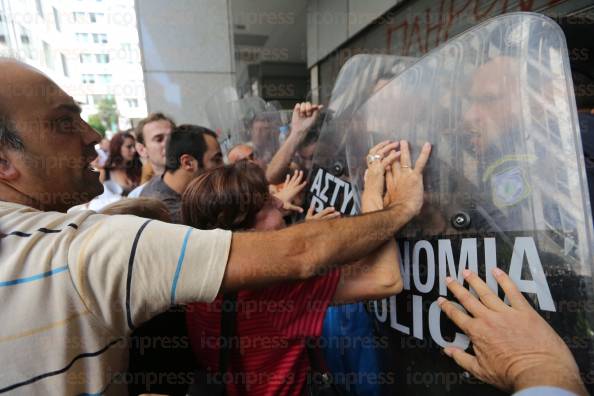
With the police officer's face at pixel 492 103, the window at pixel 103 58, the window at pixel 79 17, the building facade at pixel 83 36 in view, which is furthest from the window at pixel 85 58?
the police officer's face at pixel 492 103

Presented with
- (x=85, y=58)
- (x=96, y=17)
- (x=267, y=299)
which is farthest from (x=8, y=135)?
(x=85, y=58)

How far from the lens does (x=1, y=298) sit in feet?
2.20

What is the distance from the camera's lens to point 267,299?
0.96m

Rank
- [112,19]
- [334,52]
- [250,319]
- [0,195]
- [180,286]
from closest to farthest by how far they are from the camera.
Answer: [180,286]
[0,195]
[250,319]
[112,19]
[334,52]

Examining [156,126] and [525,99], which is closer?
[525,99]

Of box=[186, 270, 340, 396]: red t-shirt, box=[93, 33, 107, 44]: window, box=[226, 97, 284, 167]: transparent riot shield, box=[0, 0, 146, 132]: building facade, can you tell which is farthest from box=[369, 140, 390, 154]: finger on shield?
box=[93, 33, 107, 44]: window

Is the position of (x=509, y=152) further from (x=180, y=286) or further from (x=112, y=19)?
(x=112, y=19)

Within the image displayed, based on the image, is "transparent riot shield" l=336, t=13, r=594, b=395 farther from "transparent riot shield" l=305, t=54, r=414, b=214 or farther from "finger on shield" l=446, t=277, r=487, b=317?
"transparent riot shield" l=305, t=54, r=414, b=214

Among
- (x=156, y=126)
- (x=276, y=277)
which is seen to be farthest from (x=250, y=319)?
(x=156, y=126)

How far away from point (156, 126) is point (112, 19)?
3110mm

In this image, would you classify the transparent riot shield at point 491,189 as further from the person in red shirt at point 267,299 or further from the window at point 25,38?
the window at point 25,38

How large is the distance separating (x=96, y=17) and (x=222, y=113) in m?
2.58

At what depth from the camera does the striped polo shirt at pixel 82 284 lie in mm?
689

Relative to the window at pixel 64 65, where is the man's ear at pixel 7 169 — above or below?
below
